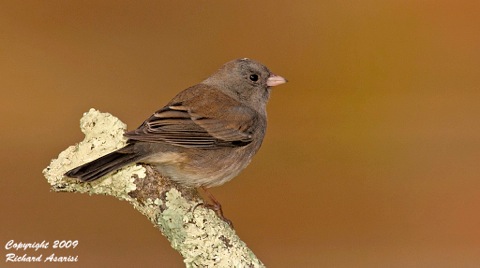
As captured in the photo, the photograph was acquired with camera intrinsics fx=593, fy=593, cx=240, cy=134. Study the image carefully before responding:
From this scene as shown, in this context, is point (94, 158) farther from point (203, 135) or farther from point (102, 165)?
point (203, 135)

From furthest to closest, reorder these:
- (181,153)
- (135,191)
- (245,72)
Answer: (245,72) < (181,153) < (135,191)

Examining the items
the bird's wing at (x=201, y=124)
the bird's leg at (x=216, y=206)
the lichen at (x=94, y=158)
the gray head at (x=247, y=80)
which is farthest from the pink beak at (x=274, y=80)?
the lichen at (x=94, y=158)

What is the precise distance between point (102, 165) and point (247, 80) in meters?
1.05

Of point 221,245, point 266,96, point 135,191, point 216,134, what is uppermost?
point 266,96

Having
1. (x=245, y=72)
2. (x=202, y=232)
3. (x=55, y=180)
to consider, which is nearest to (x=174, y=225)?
(x=202, y=232)

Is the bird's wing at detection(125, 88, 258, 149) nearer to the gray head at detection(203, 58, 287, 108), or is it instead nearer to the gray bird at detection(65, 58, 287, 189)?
the gray bird at detection(65, 58, 287, 189)

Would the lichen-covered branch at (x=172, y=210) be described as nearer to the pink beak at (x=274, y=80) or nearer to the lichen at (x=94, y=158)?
the lichen at (x=94, y=158)

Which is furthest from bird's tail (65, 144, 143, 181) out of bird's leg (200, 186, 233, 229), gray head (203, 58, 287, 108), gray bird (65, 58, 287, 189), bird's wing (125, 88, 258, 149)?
gray head (203, 58, 287, 108)

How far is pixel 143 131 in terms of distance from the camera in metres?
1.65

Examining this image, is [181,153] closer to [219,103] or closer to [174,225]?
[219,103]

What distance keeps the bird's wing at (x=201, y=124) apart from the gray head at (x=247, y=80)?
169 millimetres

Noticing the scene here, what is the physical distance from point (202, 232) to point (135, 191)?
0.18 m

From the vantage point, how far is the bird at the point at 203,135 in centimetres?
155

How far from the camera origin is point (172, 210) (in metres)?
1.32
